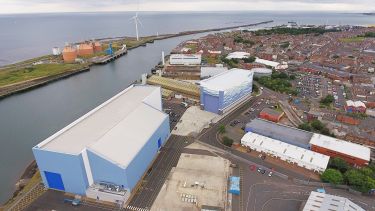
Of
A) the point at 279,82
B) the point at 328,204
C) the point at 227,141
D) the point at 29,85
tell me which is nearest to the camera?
the point at 328,204

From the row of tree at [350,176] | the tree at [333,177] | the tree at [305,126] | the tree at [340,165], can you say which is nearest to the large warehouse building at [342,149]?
the row of tree at [350,176]

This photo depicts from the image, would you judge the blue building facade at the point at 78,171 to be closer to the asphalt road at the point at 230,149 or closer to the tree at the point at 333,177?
the asphalt road at the point at 230,149

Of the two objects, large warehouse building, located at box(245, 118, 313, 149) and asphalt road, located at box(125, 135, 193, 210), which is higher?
large warehouse building, located at box(245, 118, 313, 149)

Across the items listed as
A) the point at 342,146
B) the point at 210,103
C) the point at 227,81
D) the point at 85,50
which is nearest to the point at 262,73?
the point at 227,81

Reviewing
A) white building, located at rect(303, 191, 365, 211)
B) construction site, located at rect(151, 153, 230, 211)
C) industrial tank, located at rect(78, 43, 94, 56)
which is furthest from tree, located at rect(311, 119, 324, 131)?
industrial tank, located at rect(78, 43, 94, 56)

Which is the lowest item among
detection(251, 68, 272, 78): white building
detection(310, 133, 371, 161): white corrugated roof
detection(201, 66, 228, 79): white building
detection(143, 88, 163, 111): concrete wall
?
detection(310, 133, 371, 161): white corrugated roof

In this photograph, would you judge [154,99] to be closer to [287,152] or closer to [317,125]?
[287,152]

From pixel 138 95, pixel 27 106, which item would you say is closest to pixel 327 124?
pixel 138 95

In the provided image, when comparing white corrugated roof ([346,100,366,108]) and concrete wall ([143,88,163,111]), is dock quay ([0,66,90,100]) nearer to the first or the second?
concrete wall ([143,88,163,111])
